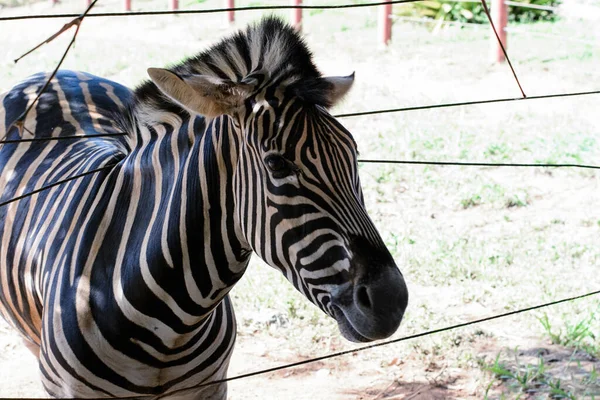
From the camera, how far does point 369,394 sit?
396cm

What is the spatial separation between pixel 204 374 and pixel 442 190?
159 inches

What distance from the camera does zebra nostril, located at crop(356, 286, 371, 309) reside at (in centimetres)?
199

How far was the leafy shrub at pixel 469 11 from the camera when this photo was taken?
38.8 feet

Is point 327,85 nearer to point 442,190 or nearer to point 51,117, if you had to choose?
point 51,117

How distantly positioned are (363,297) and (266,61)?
2.60 feet

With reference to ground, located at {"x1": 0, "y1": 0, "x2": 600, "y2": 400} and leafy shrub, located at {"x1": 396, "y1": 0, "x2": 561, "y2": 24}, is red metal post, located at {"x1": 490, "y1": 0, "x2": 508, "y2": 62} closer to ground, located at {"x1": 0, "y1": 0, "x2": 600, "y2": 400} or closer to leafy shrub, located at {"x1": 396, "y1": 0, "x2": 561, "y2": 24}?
ground, located at {"x1": 0, "y1": 0, "x2": 600, "y2": 400}

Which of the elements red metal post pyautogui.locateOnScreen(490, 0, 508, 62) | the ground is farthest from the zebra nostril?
red metal post pyautogui.locateOnScreen(490, 0, 508, 62)

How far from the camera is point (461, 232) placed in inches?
222

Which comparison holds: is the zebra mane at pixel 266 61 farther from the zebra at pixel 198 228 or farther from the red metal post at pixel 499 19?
the red metal post at pixel 499 19

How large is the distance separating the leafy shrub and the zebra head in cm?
1006

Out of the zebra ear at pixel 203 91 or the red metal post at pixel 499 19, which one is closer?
the zebra ear at pixel 203 91

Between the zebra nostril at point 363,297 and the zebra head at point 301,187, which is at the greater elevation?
the zebra head at point 301,187

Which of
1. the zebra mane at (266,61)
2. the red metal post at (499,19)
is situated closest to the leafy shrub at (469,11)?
the red metal post at (499,19)

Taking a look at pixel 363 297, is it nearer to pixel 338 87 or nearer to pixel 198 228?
pixel 198 228
